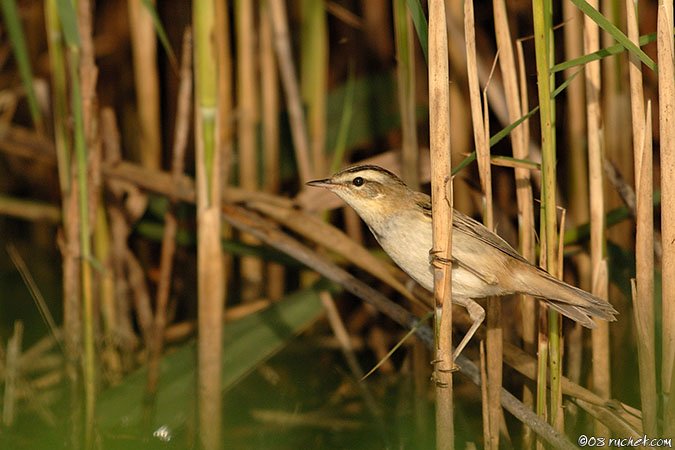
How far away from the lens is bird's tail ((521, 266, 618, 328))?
264cm

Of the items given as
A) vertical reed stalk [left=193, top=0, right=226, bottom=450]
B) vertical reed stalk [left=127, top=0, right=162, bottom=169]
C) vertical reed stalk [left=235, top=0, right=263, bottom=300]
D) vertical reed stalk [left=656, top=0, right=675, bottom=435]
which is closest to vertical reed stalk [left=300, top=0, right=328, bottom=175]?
vertical reed stalk [left=235, top=0, right=263, bottom=300]

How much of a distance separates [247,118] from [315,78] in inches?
15.2

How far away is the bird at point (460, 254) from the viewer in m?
2.69

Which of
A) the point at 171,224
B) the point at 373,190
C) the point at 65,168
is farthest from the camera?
the point at 171,224

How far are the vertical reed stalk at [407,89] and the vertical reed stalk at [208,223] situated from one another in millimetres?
665

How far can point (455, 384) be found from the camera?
4047 millimetres

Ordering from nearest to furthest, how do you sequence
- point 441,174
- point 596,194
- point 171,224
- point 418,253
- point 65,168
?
point 441,174, point 418,253, point 596,194, point 65,168, point 171,224

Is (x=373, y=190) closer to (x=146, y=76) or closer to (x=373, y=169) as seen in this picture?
(x=373, y=169)

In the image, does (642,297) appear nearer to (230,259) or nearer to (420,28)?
(420,28)

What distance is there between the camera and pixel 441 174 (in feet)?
7.82

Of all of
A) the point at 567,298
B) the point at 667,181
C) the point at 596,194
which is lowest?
the point at 567,298

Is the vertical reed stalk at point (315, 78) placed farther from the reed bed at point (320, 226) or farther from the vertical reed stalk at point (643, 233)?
the vertical reed stalk at point (643, 233)

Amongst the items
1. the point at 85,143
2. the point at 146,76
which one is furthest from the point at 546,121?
the point at 146,76

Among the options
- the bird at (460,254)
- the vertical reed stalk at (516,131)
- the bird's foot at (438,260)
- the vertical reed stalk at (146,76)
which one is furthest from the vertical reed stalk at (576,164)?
the vertical reed stalk at (146,76)
